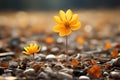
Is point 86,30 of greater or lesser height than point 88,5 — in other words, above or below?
below

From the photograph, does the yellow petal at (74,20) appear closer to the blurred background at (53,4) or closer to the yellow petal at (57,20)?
the yellow petal at (57,20)

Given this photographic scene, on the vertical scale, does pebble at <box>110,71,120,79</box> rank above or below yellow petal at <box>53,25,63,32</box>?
below

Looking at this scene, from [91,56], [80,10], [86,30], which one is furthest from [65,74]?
[80,10]

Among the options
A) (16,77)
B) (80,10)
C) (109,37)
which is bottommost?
(16,77)

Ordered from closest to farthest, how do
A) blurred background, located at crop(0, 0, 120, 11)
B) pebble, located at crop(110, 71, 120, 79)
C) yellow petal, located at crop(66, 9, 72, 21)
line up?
pebble, located at crop(110, 71, 120, 79) → yellow petal, located at crop(66, 9, 72, 21) → blurred background, located at crop(0, 0, 120, 11)

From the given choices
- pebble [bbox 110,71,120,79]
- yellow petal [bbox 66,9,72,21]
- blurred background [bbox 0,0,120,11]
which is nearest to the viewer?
pebble [bbox 110,71,120,79]

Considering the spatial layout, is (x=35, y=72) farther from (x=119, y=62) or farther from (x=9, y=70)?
(x=119, y=62)

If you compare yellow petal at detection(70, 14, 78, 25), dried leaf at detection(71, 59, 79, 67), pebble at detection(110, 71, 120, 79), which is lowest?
pebble at detection(110, 71, 120, 79)

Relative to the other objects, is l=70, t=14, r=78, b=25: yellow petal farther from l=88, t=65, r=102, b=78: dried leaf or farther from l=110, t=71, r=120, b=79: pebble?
l=110, t=71, r=120, b=79: pebble

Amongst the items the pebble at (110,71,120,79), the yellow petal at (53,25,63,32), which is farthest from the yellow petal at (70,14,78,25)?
the pebble at (110,71,120,79)
